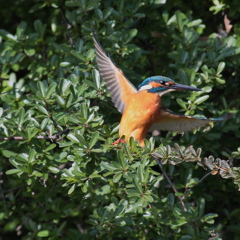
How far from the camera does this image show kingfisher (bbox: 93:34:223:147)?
11.1ft

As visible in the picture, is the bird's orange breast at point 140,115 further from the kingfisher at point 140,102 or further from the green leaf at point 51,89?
the green leaf at point 51,89

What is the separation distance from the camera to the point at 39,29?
13.3 feet

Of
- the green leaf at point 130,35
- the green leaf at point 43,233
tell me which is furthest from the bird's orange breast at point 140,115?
the green leaf at point 43,233

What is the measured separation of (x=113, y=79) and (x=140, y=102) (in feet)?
0.71

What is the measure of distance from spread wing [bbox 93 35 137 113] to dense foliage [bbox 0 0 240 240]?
0.05 meters

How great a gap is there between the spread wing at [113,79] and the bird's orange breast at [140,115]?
5cm

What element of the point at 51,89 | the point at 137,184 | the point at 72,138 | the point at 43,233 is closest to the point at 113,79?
the point at 51,89

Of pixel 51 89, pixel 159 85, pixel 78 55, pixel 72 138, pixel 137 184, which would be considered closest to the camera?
pixel 137 184

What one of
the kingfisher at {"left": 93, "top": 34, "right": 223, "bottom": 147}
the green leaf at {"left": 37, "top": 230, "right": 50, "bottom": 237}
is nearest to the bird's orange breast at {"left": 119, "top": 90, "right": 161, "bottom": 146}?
the kingfisher at {"left": 93, "top": 34, "right": 223, "bottom": 147}

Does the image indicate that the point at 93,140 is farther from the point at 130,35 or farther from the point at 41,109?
the point at 130,35

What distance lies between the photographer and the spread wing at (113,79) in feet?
11.1

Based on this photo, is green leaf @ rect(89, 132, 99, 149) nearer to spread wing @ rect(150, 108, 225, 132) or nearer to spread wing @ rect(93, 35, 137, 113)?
spread wing @ rect(93, 35, 137, 113)

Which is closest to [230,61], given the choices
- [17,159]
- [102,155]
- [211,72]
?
[211,72]

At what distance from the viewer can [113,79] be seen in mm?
3430
